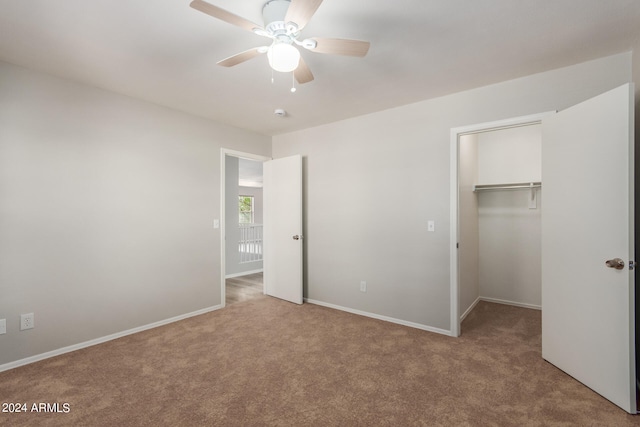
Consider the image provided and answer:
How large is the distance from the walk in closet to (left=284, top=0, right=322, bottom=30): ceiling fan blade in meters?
2.84

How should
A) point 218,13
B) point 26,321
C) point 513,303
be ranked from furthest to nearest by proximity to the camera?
point 513,303
point 26,321
point 218,13

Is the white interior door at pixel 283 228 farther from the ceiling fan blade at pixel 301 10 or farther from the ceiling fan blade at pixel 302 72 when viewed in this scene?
the ceiling fan blade at pixel 301 10

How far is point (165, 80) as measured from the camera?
8.80 ft

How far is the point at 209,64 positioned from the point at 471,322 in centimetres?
381

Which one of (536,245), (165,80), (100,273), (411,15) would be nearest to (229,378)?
(100,273)

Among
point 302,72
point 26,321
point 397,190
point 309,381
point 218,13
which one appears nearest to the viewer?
point 218,13

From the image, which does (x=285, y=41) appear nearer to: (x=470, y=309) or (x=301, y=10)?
(x=301, y=10)

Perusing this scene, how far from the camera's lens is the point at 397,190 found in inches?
133

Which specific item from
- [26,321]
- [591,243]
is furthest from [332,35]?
[26,321]

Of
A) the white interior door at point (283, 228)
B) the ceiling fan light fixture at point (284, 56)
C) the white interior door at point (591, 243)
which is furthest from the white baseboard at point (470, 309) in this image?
the ceiling fan light fixture at point (284, 56)

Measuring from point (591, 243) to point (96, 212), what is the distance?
421 cm

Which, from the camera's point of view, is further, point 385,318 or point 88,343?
point 385,318

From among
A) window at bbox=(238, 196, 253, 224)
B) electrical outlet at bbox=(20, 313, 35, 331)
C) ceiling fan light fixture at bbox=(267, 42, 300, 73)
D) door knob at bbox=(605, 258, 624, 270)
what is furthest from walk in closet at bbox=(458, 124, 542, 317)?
window at bbox=(238, 196, 253, 224)

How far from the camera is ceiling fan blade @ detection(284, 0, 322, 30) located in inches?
53.2
